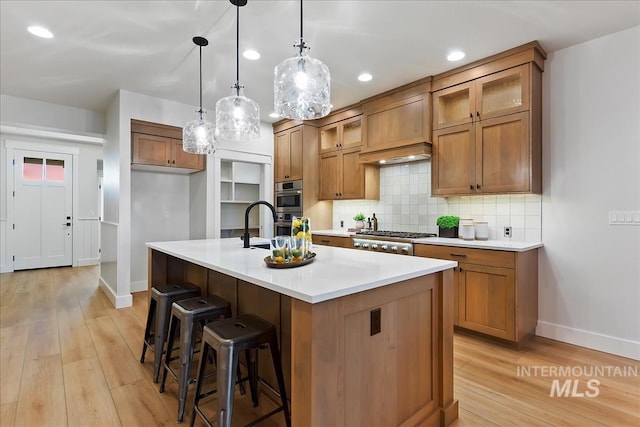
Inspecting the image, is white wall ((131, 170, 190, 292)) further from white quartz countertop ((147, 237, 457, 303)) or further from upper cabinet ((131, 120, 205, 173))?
white quartz countertop ((147, 237, 457, 303))

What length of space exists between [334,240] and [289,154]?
1.64m

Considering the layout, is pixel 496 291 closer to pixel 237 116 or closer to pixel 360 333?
pixel 360 333

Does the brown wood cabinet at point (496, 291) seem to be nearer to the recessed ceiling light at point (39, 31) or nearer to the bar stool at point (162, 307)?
the bar stool at point (162, 307)

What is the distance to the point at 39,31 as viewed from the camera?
2.64 m

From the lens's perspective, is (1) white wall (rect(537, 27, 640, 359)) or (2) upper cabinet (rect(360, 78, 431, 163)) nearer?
(1) white wall (rect(537, 27, 640, 359))

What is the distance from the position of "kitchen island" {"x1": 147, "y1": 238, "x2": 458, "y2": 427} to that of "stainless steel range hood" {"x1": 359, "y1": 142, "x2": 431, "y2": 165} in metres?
1.87

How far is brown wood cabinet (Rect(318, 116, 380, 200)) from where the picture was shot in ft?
14.2

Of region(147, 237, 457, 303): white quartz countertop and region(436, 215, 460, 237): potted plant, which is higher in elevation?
region(436, 215, 460, 237): potted plant

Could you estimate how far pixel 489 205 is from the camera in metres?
3.36

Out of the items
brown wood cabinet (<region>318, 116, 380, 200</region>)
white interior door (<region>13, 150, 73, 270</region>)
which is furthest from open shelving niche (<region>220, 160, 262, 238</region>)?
white interior door (<region>13, 150, 73, 270</region>)

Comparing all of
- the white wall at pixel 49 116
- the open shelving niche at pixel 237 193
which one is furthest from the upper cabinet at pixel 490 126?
the white wall at pixel 49 116

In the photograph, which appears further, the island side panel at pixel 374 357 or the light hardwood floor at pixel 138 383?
the light hardwood floor at pixel 138 383

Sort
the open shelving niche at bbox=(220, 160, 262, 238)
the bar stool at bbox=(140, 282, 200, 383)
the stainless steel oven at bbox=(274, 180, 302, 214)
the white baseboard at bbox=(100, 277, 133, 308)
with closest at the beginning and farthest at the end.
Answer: the bar stool at bbox=(140, 282, 200, 383)
the white baseboard at bbox=(100, 277, 133, 308)
the stainless steel oven at bbox=(274, 180, 302, 214)
the open shelving niche at bbox=(220, 160, 262, 238)

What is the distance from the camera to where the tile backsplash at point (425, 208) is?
3121 millimetres
